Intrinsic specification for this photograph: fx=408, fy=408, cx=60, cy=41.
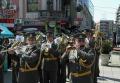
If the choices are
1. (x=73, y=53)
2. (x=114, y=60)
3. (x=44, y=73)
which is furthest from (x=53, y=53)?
(x=114, y=60)

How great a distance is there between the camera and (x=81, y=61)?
7578mm

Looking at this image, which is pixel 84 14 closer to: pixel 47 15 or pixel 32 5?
pixel 32 5

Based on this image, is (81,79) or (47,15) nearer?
(81,79)

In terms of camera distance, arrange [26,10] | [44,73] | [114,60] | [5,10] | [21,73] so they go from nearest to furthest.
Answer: [21,73] < [44,73] < [114,60] < [5,10] < [26,10]

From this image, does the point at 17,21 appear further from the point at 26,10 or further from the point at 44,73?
the point at 44,73

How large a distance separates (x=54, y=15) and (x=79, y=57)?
40515mm

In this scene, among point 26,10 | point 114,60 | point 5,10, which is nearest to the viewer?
point 114,60

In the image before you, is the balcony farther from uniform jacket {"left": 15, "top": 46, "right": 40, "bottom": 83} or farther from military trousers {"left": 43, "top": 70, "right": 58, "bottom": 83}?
uniform jacket {"left": 15, "top": 46, "right": 40, "bottom": 83}

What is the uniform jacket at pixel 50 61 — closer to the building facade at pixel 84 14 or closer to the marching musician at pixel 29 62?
the marching musician at pixel 29 62

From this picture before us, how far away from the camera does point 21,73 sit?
876 centimetres

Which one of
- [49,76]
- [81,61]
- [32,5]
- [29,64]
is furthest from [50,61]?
[32,5]

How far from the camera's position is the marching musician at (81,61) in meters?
7.48

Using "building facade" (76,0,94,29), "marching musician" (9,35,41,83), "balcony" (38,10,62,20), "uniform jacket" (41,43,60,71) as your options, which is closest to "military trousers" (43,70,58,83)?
"uniform jacket" (41,43,60,71)

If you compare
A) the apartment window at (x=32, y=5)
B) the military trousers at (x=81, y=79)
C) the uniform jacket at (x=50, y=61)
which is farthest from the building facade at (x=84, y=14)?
the military trousers at (x=81, y=79)
